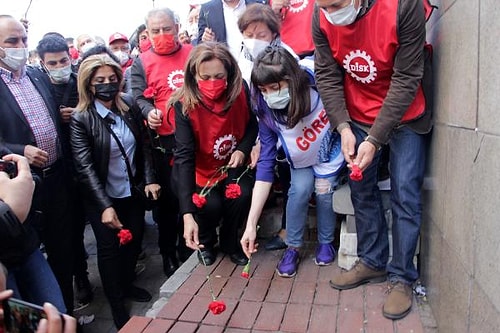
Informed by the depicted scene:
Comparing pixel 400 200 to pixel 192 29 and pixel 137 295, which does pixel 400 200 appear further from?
pixel 192 29

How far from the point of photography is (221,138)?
3.19 metres

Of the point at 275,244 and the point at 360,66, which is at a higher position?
Result: the point at 360,66

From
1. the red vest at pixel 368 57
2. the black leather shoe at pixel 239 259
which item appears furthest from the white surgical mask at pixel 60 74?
the red vest at pixel 368 57

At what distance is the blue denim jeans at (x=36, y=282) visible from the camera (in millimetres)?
2201

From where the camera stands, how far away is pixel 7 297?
3.61ft

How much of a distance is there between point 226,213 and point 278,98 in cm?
103

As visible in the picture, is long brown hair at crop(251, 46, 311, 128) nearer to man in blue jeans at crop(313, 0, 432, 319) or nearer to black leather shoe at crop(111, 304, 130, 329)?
man in blue jeans at crop(313, 0, 432, 319)

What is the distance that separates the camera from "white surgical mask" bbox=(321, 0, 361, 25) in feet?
6.91

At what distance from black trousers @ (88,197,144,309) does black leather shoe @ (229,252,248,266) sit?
0.77 meters

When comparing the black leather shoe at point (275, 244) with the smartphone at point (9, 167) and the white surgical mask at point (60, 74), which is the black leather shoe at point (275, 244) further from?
the white surgical mask at point (60, 74)

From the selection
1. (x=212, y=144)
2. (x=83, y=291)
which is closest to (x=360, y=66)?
(x=212, y=144)

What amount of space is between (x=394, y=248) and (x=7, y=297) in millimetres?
2017

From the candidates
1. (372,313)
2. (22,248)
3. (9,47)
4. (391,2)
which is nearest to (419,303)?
(372,313)

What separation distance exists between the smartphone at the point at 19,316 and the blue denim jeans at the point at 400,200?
1893mm
